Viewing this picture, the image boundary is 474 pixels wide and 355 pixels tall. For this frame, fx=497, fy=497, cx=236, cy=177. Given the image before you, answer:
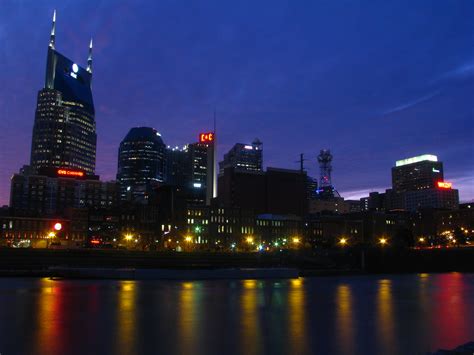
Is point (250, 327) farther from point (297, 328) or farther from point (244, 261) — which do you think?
point (244, 261)

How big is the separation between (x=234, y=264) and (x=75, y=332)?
101m

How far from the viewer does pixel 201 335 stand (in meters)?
25.5

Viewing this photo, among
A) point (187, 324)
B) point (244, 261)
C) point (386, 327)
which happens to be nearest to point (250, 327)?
point (187, 324)

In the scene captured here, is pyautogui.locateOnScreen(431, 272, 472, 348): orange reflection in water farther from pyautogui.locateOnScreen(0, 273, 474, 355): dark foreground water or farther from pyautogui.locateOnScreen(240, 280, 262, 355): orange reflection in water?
pyautogui.locateOnScreen(240, 280, 262, 355): orange reflection in water

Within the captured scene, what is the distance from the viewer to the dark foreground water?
22.6 meters

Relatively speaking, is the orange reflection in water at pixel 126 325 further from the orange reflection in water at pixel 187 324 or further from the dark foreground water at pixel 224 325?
the orange reflection in water at pixel 187 324

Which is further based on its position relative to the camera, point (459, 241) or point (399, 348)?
point (459, 241)

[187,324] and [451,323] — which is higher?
[187,324]

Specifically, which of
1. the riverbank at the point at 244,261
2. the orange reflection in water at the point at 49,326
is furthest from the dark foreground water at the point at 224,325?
the riverbank at the point at 244,261

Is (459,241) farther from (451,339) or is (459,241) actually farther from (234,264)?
(451,339)

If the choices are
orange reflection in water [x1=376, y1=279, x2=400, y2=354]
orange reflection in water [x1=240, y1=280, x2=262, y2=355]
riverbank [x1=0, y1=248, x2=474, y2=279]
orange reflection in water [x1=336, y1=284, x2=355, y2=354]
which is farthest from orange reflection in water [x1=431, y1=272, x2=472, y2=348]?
riverbank [x1=0, y1=248, x2=474, y2=279]

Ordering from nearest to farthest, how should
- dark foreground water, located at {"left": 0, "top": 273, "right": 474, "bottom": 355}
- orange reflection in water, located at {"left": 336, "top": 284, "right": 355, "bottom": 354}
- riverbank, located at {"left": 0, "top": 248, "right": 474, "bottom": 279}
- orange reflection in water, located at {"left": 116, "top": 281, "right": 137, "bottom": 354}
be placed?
1. orange reflection in water, located at {"left": 116, "top": 281, "right": 137, "bottom": 354}
2. dark foreground water, located at {"left": 0, "top": 273, "right": 474, "bottom": 355}
3. orange reflection in water, located at {"left": 336, "top": 284, "right": 355, "bottom": 354}
4. riverbank, located at {"left": 0, "top": 248, "right": 474, "bottom": 279}

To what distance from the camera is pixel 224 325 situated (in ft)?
95.1

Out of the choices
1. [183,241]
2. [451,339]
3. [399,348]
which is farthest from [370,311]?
[183,241]
